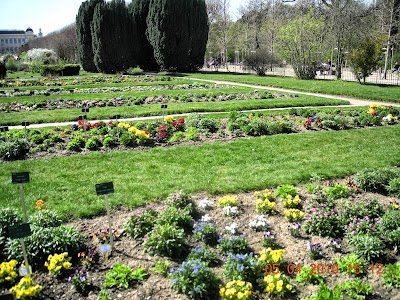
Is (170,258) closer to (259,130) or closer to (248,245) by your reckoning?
(248,245)

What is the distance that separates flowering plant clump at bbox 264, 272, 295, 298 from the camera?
145 inches

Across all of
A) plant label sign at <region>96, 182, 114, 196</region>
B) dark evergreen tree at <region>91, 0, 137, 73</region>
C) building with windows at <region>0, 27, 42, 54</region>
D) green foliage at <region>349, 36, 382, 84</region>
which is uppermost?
building with windows at <region>0, 27, 42, 54</region>

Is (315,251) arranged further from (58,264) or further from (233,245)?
(58,264)

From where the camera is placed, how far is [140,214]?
5.07 metres

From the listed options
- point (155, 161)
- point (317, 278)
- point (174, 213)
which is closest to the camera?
point (317, 278)

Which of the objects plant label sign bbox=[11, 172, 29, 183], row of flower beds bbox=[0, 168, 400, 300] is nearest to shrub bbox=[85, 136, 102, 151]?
row of flower beds bbox=[0, 168, 400, 300]

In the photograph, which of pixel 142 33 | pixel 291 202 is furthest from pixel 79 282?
pixel 142 33

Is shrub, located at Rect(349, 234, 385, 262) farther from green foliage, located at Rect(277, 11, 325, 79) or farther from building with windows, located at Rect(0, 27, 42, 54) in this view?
building with windows, located at Rect(0, 27, 42, 54)

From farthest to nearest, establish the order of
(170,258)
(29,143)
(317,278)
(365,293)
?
(29,143) < (170,258) < (317,278) < (365,293)

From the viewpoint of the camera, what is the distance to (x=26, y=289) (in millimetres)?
3627

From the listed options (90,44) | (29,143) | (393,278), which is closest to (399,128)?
(393,278)

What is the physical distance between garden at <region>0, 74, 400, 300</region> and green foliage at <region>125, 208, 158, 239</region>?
0.02 m

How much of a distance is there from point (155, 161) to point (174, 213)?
300cm

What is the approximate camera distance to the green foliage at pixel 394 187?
5895 mm
